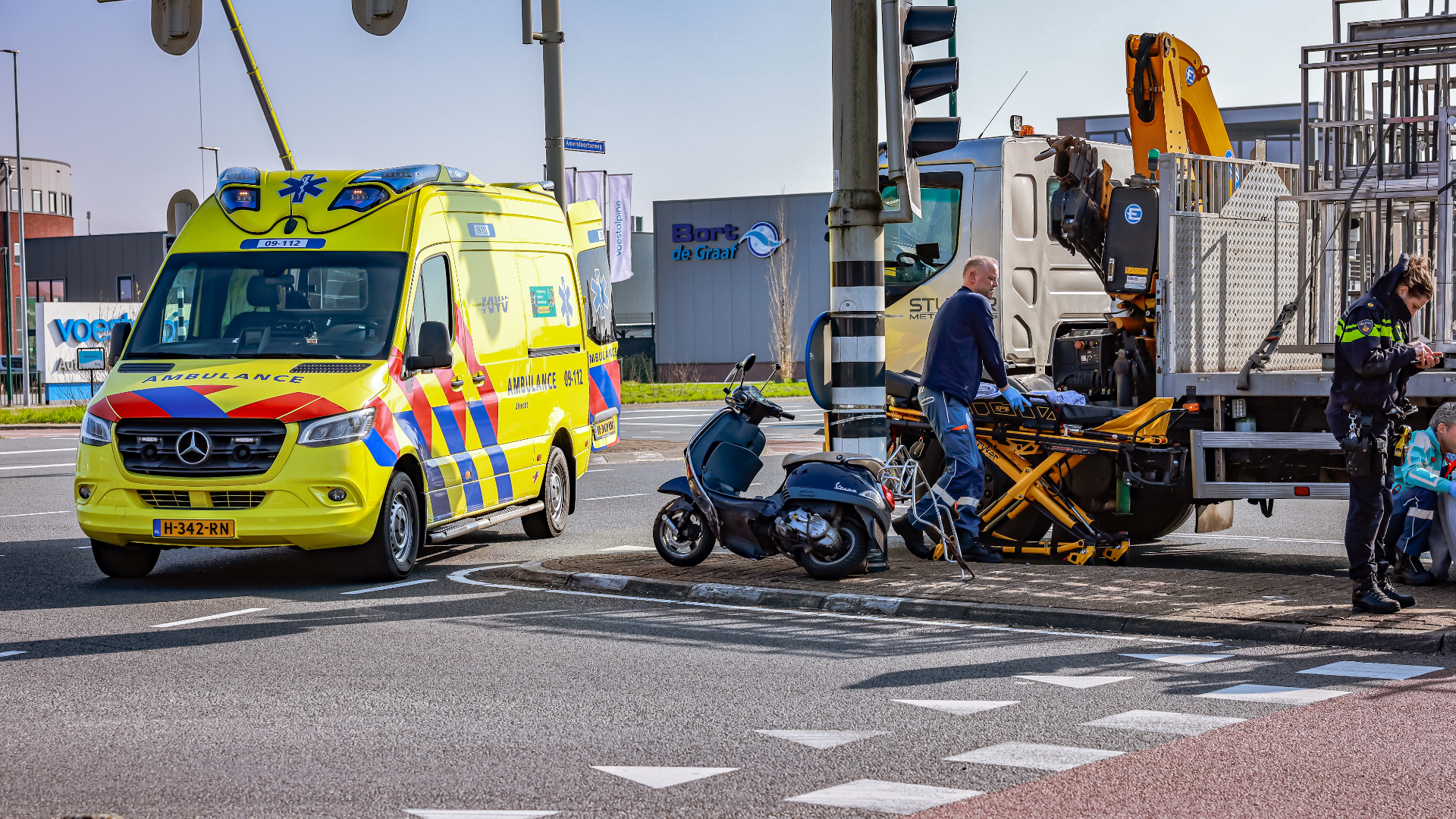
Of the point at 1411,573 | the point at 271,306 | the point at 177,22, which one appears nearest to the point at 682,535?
the point at 271,306

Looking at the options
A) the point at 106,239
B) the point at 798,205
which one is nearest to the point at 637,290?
the point at 798,205

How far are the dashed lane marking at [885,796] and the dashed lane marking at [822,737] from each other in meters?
0.57

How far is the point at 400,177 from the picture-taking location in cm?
1134

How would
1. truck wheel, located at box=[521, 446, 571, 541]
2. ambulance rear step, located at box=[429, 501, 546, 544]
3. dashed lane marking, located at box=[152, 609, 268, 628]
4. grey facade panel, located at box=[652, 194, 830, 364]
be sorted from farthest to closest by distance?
grey facade panel, located at box=[652, 194, 830, 364] < truck wheel, located at box=[521, 446, 571, 541] < ambulance rear step, located at box=[429, 501, 546, 544] < dashed lane marking, located at box=[152, 609, 268, 628]

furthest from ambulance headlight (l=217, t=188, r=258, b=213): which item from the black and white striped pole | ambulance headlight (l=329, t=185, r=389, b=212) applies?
the black and white striped pole

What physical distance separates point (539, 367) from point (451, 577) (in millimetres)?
2595

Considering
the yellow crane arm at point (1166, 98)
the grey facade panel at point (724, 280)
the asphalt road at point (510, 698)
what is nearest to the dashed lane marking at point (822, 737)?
the asphalt road at point (510, 698)

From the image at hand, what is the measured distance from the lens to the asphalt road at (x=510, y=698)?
521 cm

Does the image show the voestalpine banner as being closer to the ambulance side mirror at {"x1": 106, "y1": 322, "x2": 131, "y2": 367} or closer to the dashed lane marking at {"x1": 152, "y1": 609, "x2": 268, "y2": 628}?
the ambulance side mirror at {"x1": 106, "y1": 322, "x2": 131, "y2": 367}

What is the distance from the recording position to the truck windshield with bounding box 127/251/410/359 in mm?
10594

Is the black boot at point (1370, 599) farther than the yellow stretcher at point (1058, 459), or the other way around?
the yellow stretcher at point (1058, 459)

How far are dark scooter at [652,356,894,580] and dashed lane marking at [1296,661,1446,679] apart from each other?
3119mm

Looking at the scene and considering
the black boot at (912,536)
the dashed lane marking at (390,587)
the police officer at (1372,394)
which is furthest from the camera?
the black boot at (912,536)

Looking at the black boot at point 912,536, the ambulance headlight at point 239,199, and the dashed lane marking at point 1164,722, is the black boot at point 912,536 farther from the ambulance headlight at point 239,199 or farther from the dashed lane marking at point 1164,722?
the ambulance headlight at point 239,199
